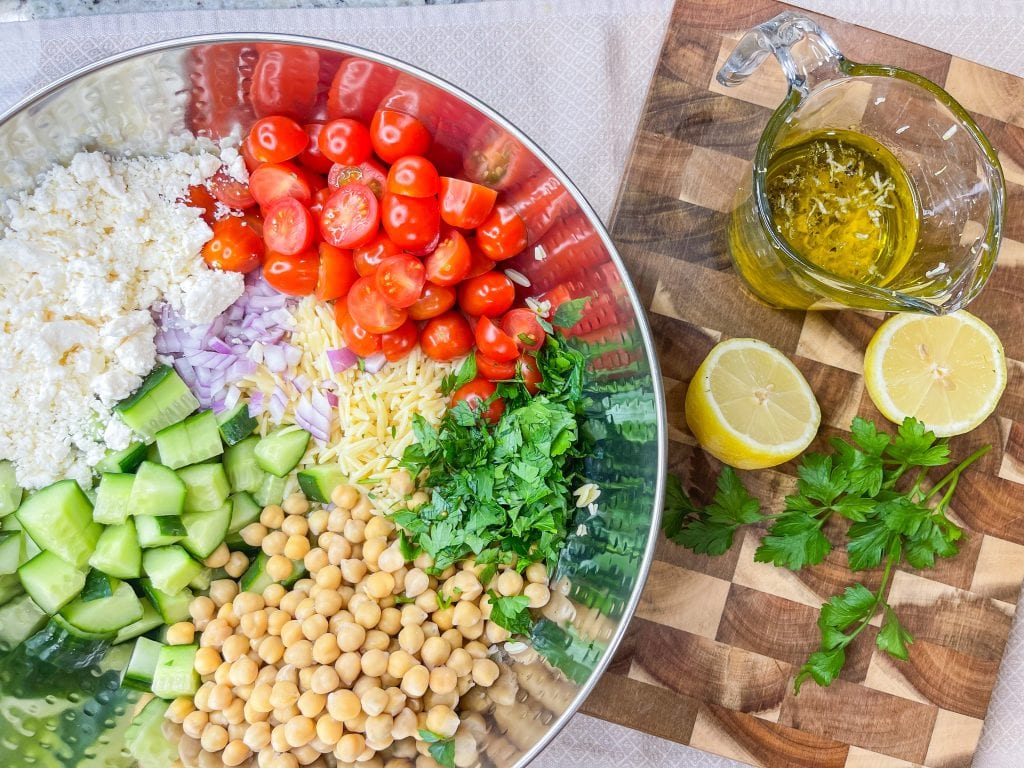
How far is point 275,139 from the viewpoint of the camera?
177 cm

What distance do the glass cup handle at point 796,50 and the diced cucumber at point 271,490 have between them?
1391mm

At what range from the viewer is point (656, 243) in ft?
6.02

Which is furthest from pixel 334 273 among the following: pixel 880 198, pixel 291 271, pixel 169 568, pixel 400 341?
pixel 880 198

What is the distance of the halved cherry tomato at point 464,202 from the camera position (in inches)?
68.1

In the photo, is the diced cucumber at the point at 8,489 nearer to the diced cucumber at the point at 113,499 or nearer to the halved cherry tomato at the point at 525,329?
the diced cucumber at the point at 113,499

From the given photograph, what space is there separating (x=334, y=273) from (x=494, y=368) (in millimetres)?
427

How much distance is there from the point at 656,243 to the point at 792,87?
1.40 ft

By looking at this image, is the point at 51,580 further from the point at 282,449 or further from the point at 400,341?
the point at 400,341

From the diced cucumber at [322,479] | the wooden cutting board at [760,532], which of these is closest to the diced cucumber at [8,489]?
Answer: the diced cucumber at [322,479]

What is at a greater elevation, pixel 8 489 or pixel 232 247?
pixel 232 247

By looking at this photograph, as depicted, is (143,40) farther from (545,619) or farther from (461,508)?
(545,619)

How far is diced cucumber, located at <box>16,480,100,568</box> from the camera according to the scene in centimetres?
172

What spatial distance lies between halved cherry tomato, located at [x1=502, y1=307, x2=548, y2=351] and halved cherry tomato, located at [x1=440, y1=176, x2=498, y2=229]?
224 mm

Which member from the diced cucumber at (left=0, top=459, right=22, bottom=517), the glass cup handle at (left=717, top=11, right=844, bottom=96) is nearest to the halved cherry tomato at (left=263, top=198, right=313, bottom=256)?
the diced cucumber at (left=0, top=459, right=22, bottom=517)
